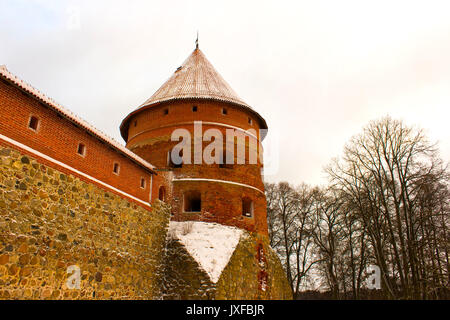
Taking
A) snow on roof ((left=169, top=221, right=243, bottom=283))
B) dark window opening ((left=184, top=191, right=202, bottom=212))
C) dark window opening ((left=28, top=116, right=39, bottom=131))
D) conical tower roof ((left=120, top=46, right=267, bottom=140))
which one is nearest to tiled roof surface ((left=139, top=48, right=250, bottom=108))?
conical tower roof ((left=120, top=46, right=267, bottom=140))

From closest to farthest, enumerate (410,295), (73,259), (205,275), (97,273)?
(73,259)
(97,273)
(205,275)
(410,295)

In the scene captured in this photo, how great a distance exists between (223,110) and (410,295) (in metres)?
10.4

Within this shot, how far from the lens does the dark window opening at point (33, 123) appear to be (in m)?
7.50

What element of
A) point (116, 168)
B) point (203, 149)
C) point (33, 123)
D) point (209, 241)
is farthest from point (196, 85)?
point (33, 123)

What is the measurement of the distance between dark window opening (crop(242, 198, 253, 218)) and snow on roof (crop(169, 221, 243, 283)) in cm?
144

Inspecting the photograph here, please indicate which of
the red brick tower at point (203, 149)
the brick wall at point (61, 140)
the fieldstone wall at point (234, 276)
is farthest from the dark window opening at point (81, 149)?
the fieldstone wall at point (234, 276)

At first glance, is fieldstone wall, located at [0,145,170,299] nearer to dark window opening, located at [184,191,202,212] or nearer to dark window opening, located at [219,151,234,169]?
dark window opening, located at [184,191,202,212]

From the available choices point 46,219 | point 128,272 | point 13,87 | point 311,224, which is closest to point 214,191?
point 128,272

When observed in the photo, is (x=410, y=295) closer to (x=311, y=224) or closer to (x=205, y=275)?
(x=205, y=275)

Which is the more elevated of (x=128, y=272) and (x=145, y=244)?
(x=145, y=244)

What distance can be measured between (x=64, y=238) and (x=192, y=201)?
7.01 metres

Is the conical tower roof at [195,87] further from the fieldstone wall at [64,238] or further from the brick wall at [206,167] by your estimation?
the fieldstone wall at [64,238]

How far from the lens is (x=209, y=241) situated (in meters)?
12.0

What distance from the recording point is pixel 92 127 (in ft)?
30.6
